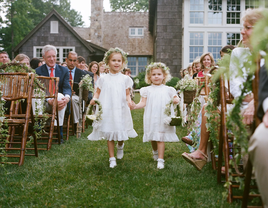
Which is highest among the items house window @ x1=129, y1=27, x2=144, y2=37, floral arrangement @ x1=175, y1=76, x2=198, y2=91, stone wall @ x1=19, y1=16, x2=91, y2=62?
house window @ x1=129, y1=27, x2=144, y2=37

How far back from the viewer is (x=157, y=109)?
4.91 metres

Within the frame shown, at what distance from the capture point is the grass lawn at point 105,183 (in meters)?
3.21

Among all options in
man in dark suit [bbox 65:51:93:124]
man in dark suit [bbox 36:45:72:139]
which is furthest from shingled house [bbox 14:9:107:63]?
man in dark suit [bbox 36:45:72:139]

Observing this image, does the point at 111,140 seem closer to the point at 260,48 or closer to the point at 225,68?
the point at 225,68

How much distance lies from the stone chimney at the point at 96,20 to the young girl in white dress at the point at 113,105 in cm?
2728

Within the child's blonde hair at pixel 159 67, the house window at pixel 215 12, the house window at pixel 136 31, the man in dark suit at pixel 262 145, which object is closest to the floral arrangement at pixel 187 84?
the child's blonde hair at pixel 159 67

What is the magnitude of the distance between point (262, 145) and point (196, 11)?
22.9 meters

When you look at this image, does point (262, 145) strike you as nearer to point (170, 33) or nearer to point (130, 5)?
point (170, 33)

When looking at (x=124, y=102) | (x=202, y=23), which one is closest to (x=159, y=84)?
(x=124, y=102)

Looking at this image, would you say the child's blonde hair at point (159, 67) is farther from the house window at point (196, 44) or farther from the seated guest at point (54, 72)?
the house window at point (196, 44)

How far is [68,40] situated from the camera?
28000mm

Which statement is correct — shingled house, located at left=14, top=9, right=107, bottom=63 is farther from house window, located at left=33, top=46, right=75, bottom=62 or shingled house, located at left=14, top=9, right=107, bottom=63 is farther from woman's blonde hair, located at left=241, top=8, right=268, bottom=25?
woman's blonde hair, located at left=241, top=8, right=268, bottom=25

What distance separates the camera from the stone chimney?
3090 cm

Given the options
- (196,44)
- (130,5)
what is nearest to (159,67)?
(196,44)
